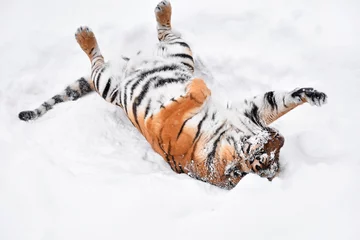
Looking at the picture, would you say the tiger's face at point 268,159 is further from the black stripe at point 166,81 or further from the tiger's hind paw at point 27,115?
the tiger's hind paw at point 27,115

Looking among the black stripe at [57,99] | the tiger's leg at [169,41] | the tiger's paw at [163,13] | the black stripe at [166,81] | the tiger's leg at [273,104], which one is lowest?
the black stripe at [57,99]

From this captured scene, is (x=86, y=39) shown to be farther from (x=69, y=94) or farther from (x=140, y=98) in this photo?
(x=140, y=98)

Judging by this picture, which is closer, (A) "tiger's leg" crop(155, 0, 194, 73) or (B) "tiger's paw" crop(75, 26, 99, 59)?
(A) "tiger's leg" crop(155, 0, 194, 73)

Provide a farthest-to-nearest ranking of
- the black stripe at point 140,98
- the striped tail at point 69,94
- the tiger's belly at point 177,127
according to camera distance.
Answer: the striped tail at point 69,94, the black stripe at point 140,98, the tiger's belly at point 177,127

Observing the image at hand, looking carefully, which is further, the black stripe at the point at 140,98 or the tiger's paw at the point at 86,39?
the tiger's paw at the point at 86,39

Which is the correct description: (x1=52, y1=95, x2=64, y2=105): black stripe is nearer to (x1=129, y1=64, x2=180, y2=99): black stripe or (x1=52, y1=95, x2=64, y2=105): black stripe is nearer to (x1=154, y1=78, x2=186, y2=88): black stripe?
(x1=129, y1=64, x2=180, y2=99): black stripe

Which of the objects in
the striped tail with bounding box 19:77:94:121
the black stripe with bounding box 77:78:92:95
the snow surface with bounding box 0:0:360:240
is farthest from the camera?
the black stripe with bounding box 77:78:92:95

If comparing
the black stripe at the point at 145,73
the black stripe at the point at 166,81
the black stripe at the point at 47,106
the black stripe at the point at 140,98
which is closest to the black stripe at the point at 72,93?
the black stripe at the point at 47,106

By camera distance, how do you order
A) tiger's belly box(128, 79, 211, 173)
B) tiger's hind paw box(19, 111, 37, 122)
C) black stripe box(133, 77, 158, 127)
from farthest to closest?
tiger's hind paw box(19, 111, 37, 122)
black stripe box(133, 77, 158, 127)
tiger's belly box(128, 79, 211, 173)

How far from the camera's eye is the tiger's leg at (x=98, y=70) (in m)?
2.86

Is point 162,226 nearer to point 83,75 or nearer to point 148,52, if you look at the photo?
point 148,52

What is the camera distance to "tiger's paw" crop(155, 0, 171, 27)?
119 inches

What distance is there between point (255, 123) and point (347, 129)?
19.1 inches

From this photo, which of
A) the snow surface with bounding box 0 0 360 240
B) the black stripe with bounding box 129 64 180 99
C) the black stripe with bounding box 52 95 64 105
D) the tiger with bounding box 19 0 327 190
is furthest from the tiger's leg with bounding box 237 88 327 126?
the black stripe with bounding box 52 95 64 105
